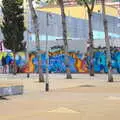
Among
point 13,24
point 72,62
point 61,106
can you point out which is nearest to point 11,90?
point 61,106

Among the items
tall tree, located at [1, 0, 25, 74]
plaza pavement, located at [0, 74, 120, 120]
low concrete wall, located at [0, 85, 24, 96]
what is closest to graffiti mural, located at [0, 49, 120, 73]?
tall tree, located at [1, 0, 25, 74]

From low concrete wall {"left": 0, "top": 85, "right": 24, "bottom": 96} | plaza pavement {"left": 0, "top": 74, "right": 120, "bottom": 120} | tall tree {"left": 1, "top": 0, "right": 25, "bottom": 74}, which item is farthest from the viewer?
tall tree {"left": 1, "top": 0, "right": 25, "bottom": 74}

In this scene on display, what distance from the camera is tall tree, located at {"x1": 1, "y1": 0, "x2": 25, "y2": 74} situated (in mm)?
48312

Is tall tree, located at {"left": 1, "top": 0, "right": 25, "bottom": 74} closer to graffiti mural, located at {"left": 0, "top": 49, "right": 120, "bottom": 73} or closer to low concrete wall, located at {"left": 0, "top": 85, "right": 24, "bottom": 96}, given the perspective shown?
graffiti mural, located at {"left": 0, "top": 49, "right": 120, "bottom": 73}

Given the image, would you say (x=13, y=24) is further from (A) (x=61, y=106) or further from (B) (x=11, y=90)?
(A) (x=61, y=106)

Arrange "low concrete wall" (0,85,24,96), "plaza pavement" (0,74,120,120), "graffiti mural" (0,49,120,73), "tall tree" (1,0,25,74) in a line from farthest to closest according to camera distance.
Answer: "graffiti mural" (0,49,120,73) → "tall tree" (1,0,25,74) → "low concrete wall" (0,85,24,96) → "plaza pavement" (0,74,120,120)

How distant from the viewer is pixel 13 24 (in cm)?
4859

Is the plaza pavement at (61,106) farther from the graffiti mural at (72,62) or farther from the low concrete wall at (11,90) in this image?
the graffiti mural at (72,62)

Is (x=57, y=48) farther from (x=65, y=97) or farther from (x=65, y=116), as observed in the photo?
(x=65, y=116)

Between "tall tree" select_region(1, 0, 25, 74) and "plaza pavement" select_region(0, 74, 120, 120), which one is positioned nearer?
"plaza pavement" select_region(0, 74, 120, 120)

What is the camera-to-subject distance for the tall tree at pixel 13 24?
4831 cm

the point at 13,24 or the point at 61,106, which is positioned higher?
the point at 13,24

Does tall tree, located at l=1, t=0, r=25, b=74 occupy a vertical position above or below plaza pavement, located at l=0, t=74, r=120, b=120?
above

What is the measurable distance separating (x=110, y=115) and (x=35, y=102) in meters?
5.06
